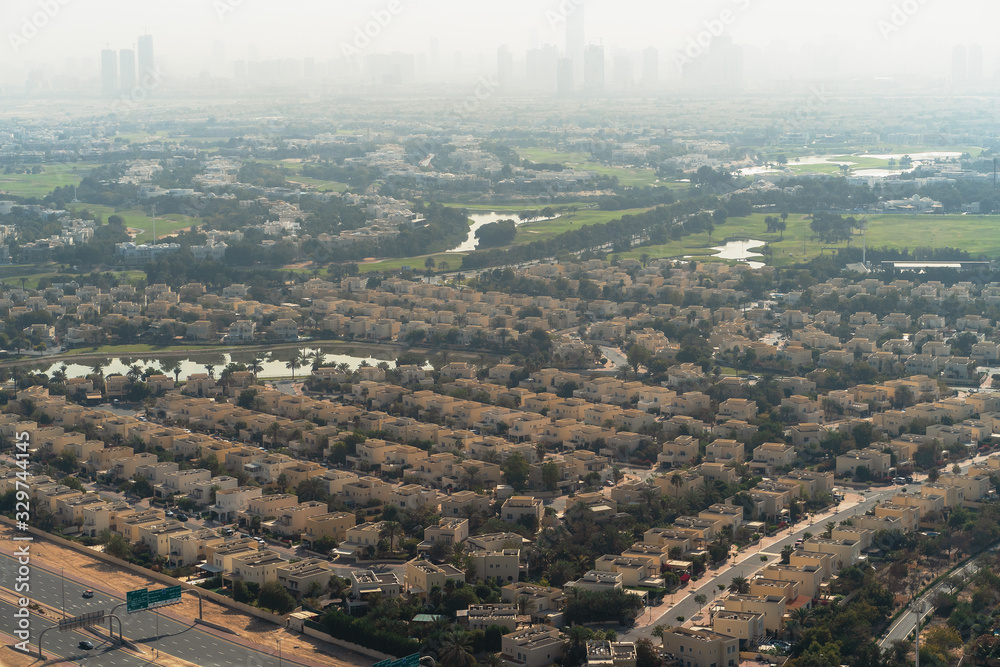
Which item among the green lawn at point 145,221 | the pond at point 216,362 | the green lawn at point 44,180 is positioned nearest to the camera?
the pond at point 216,362

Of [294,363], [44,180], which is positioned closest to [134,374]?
[294,363]

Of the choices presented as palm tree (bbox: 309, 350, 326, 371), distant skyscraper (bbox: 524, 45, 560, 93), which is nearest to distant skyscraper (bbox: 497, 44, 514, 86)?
distant skyscraper (bbox: 524, 45, 560, 93)

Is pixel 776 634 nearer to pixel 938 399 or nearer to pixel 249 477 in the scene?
pixel 249 477

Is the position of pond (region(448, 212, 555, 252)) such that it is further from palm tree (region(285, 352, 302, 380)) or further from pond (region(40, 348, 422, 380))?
palm tree (region(285, 352, 302, 380))

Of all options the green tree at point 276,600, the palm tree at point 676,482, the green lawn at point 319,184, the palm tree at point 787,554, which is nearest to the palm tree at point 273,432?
the palm tree at point 676,482

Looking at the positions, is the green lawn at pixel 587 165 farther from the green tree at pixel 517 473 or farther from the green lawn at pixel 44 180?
the green tree at pixel 517 473

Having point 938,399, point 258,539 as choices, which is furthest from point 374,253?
point 258,539

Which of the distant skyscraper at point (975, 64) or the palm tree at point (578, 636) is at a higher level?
the distant skyscraper at point (975, 64)

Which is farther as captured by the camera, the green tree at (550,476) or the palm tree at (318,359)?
A: the palm tree at (318,359)
